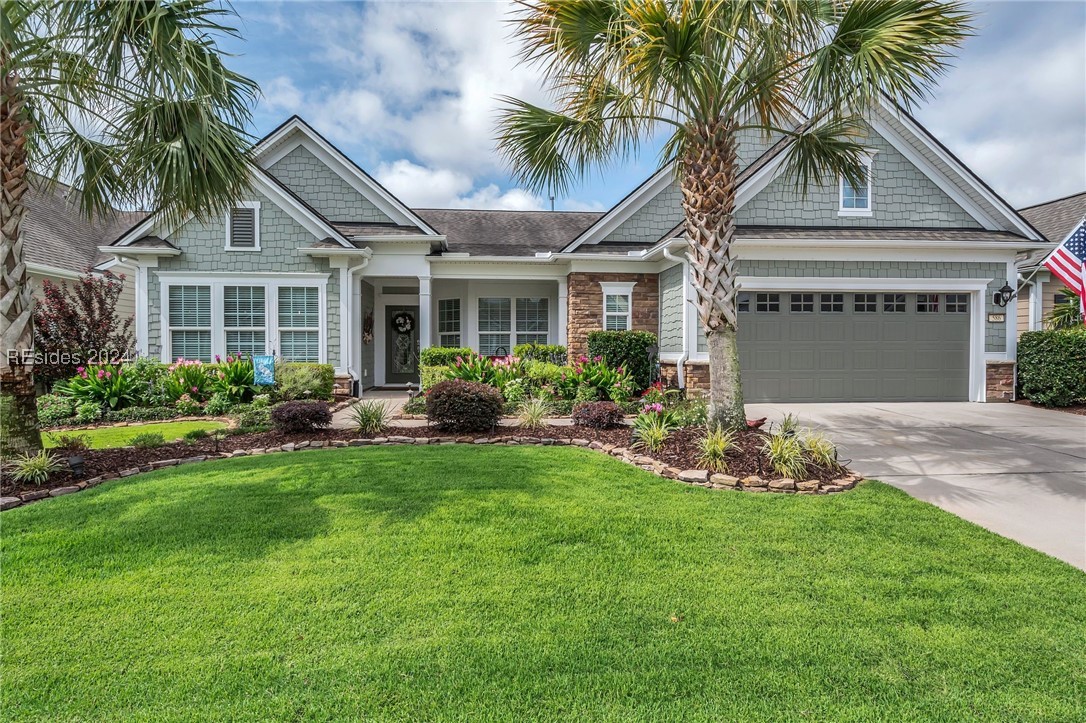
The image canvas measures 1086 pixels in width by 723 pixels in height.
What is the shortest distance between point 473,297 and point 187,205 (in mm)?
9317

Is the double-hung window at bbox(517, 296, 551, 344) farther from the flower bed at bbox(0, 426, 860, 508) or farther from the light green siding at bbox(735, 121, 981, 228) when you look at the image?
the flower bed at bbox(0, 426, 860, 508)

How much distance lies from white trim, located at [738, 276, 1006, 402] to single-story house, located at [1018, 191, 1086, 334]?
1362 millimetres

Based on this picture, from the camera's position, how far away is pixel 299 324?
A: 40.2 feet

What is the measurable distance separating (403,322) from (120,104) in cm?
1016

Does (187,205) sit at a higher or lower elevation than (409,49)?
lower

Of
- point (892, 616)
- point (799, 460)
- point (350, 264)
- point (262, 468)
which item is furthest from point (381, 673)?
point (350, 264)

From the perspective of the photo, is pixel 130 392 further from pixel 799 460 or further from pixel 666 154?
pixel 799 460

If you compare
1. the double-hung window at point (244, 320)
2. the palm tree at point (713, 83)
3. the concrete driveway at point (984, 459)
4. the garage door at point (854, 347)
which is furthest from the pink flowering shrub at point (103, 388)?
the garage door at point (854, 347)

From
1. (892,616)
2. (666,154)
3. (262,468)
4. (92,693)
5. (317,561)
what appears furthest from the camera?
(666,154)

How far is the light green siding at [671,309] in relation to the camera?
38.9 ft

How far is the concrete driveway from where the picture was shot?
425 cm

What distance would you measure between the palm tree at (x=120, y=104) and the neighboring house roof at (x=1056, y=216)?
1783 centimetres

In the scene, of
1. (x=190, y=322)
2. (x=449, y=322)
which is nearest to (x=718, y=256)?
(x=449, y=322)

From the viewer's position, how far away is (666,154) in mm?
7770
